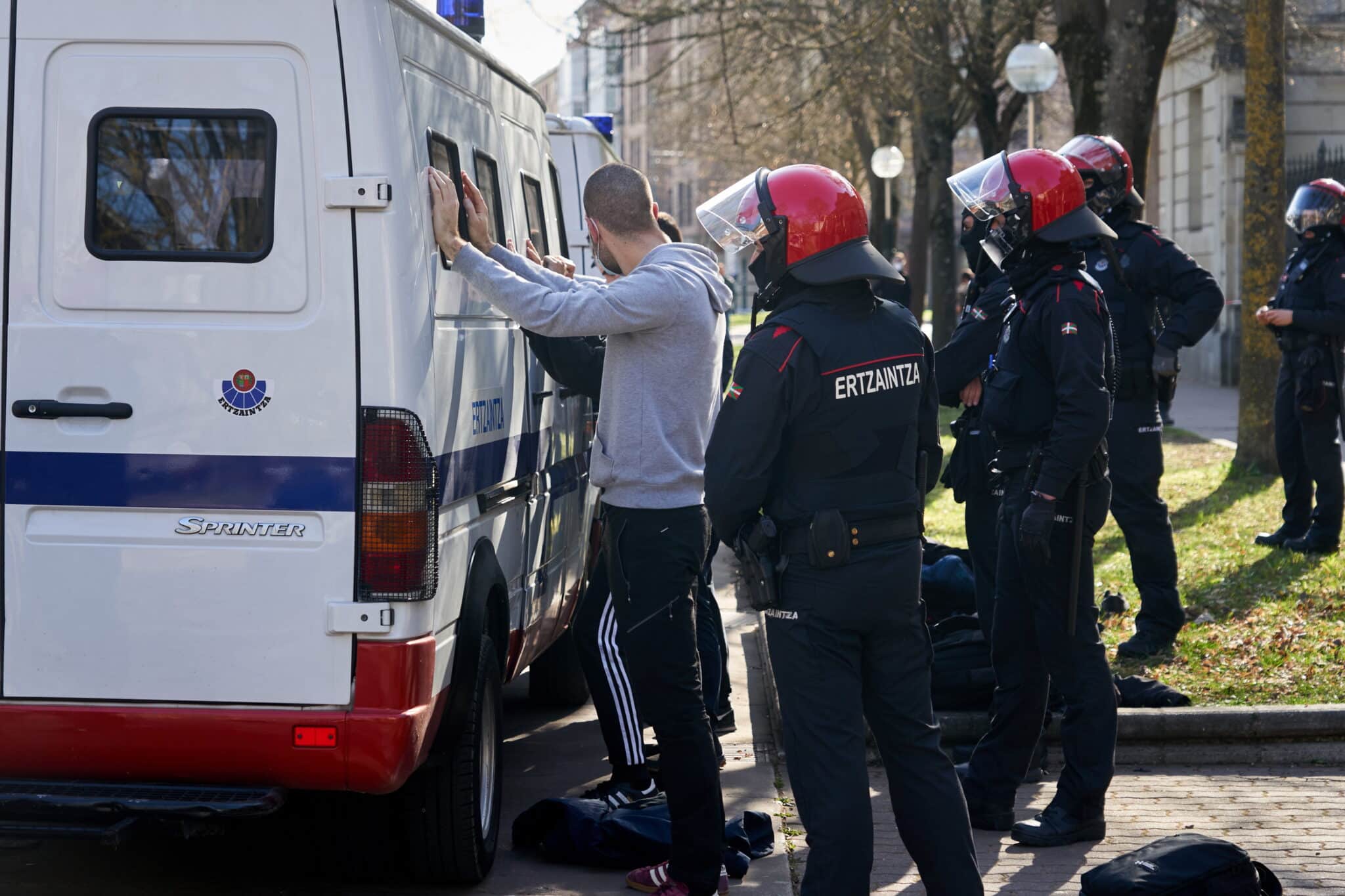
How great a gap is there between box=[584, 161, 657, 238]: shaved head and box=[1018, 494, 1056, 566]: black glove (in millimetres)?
1435

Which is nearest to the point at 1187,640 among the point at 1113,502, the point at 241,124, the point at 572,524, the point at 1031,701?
the point at 1113,502

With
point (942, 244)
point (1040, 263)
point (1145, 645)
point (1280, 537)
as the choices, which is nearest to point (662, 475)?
point (1040, 263)

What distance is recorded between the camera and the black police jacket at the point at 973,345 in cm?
551

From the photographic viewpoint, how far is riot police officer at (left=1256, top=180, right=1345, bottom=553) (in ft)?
29.6

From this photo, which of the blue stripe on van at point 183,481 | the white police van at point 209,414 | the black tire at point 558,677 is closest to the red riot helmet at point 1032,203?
the white police van at point 209,414

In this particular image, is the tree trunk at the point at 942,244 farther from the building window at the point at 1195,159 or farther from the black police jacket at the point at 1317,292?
the black police jacket at the point at 1317,292

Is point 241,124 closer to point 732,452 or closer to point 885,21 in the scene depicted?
point 732,452

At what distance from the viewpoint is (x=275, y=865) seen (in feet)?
16.0

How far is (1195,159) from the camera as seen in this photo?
27.1m

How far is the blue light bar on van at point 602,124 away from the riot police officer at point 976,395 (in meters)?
4.70

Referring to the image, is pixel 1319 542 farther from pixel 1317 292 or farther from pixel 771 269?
pixel 771 269

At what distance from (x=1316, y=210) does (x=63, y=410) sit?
737 cm

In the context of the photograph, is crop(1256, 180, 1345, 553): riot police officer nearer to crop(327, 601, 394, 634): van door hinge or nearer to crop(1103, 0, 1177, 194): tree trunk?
crop(1103, 0, 1177, 194): tree trunk

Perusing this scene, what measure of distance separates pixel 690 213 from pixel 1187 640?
91505 millimetres
